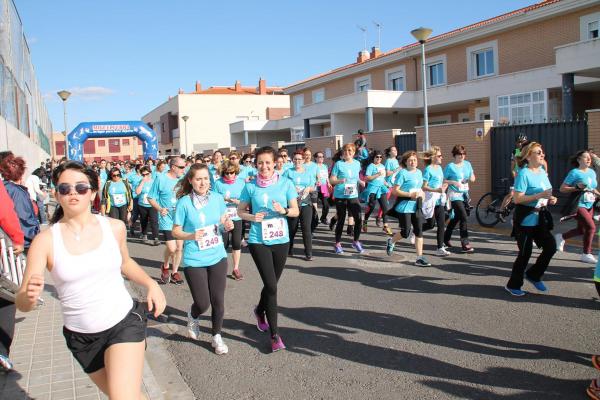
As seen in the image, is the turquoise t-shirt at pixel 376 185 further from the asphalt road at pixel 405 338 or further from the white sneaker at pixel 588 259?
the white sneaker at pixel 588 259

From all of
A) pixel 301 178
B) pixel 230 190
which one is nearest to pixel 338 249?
pixel 301 178

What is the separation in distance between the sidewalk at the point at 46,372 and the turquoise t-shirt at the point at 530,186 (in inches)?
173

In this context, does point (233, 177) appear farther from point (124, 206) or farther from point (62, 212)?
point (124, 206)

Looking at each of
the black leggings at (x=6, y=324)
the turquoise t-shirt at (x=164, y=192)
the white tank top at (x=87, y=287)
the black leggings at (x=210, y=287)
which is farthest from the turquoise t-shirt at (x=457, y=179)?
the white tank top at (x=87, y=287)

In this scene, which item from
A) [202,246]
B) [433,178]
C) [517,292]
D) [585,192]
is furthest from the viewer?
[433,178]

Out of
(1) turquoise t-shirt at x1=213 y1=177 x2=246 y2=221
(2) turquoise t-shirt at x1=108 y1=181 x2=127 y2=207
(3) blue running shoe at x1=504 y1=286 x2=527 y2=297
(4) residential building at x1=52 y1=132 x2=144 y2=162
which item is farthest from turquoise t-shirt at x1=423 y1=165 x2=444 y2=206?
(4) residential building at x1=52 y1=132 x2=144 y2=162

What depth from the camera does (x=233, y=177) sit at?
7824mm

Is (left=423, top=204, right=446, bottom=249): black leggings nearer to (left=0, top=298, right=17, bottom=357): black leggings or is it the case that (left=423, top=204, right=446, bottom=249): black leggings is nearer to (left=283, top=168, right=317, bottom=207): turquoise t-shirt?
(left=283, top=168, right=317, bottom=207): turquoise t-shirt

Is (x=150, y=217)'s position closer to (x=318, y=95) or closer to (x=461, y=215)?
(x=461, y=215)

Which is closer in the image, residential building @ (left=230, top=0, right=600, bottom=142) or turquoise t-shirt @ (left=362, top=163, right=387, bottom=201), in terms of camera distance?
turquoise t-shirt @ (left=362, top=163, right=387, bottom=201)

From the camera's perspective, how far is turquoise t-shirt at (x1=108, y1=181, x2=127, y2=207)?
12.1 meters

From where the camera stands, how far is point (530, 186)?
6098mm

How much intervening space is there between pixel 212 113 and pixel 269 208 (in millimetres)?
54076

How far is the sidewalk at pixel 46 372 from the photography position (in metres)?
4.01
